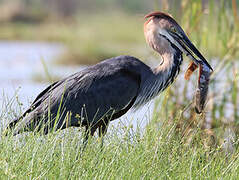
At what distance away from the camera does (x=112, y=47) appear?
53.4 ft

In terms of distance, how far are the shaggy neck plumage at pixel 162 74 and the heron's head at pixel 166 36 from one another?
0.18 ft

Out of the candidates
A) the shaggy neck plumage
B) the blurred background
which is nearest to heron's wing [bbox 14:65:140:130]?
the shaggy neck plumage

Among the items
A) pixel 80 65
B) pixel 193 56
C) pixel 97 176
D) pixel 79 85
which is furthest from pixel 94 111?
pixel 80 65

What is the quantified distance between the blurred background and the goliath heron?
0.61ft

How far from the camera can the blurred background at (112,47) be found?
4785mm

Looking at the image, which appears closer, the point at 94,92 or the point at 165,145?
the point at 165,145

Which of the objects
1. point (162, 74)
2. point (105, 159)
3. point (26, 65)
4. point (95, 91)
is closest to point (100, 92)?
point (95, 91)

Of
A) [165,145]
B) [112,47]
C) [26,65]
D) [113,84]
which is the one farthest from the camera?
[112,47]

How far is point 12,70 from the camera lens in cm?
1382

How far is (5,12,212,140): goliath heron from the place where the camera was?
13.0 ft

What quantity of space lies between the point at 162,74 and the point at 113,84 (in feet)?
1.28

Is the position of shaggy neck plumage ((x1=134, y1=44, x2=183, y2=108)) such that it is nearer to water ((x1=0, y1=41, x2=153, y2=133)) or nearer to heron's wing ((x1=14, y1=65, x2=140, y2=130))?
heron's wing ((x1=14, y1=65, x2=140, y2=130))

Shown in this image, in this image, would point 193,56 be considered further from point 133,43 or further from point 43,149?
point 133,43

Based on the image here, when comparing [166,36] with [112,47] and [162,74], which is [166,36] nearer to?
[162,74]
